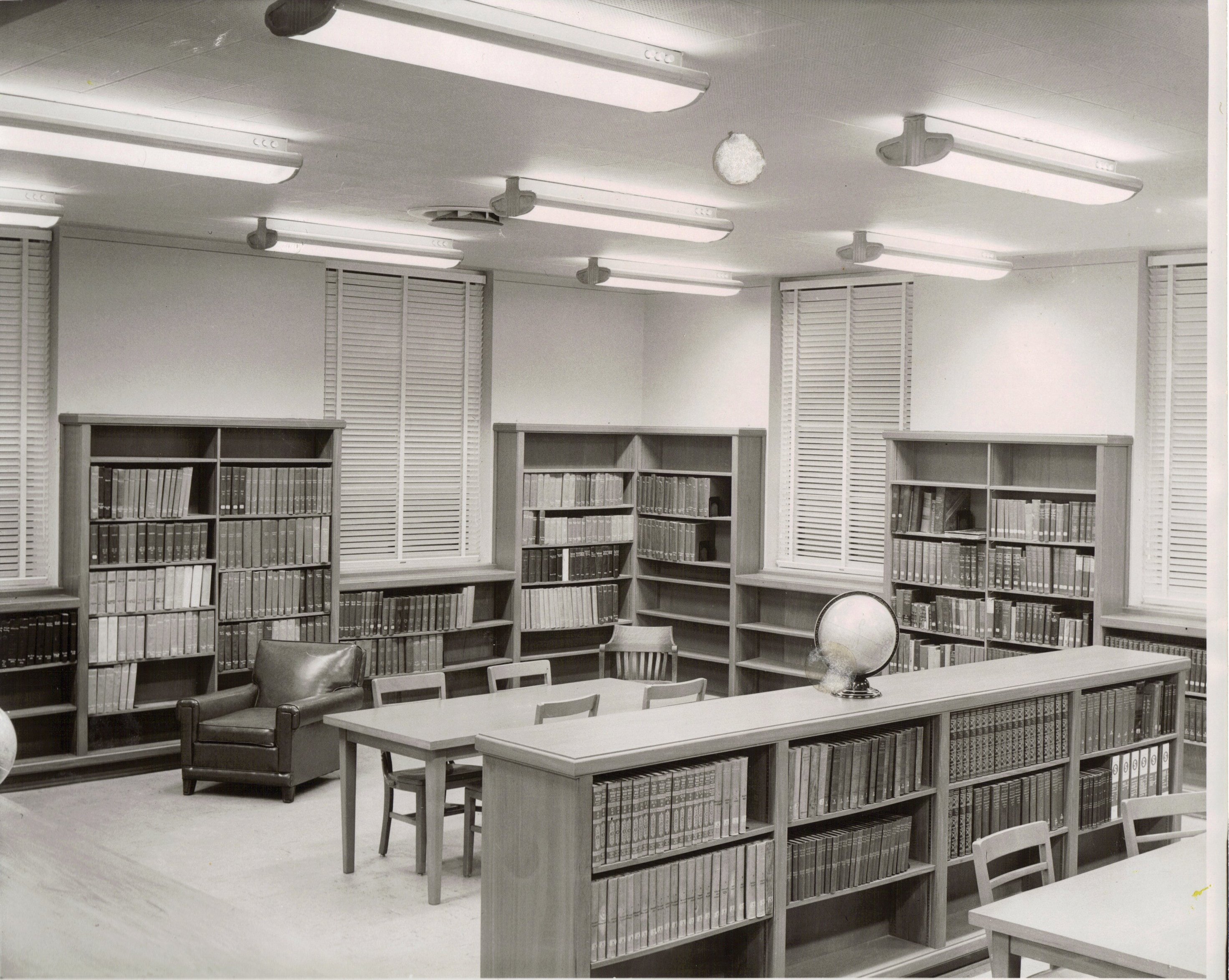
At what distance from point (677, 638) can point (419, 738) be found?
5360mm

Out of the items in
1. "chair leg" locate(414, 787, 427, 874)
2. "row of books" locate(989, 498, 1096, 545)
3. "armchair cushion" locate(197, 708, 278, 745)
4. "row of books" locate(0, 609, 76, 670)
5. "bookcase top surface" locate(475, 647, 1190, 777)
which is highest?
"row of books" locate(989, 498, 1096, 545)

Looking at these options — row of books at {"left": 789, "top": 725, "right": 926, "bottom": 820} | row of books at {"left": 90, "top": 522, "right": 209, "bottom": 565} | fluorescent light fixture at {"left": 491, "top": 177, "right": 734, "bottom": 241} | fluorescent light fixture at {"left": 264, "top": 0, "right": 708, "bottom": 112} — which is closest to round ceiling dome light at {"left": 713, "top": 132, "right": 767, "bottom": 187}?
fluorescent light fixture at {"left": 491, "top": 177, "right": 734, "bottom": 241}

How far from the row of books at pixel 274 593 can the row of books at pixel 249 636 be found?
0.06 meters

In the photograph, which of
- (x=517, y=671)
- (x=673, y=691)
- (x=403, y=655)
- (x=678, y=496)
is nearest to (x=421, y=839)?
(x=517, y=671)

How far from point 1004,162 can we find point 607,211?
2095 mm

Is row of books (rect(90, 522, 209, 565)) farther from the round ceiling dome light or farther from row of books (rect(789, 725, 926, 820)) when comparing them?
row of books (rect(789, 725, 926, 820))

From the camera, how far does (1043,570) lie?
8.22 m

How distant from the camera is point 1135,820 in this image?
19.5ft

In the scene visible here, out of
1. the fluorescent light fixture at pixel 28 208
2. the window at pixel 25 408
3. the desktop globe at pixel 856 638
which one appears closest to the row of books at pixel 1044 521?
the desktop globe at pixel 856 638

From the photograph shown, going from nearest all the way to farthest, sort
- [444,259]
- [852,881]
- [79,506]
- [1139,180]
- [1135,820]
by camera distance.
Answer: [852,881], [1139,180], [1135,820], [79,506], [444,259]

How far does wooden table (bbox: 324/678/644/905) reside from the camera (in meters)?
5.64

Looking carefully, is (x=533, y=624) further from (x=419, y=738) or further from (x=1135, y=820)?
(x=1135, y=820)

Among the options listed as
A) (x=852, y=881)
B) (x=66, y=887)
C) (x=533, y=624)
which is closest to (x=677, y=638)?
(x=533, y=624)

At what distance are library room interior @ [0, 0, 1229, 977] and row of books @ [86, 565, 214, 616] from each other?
33mm
